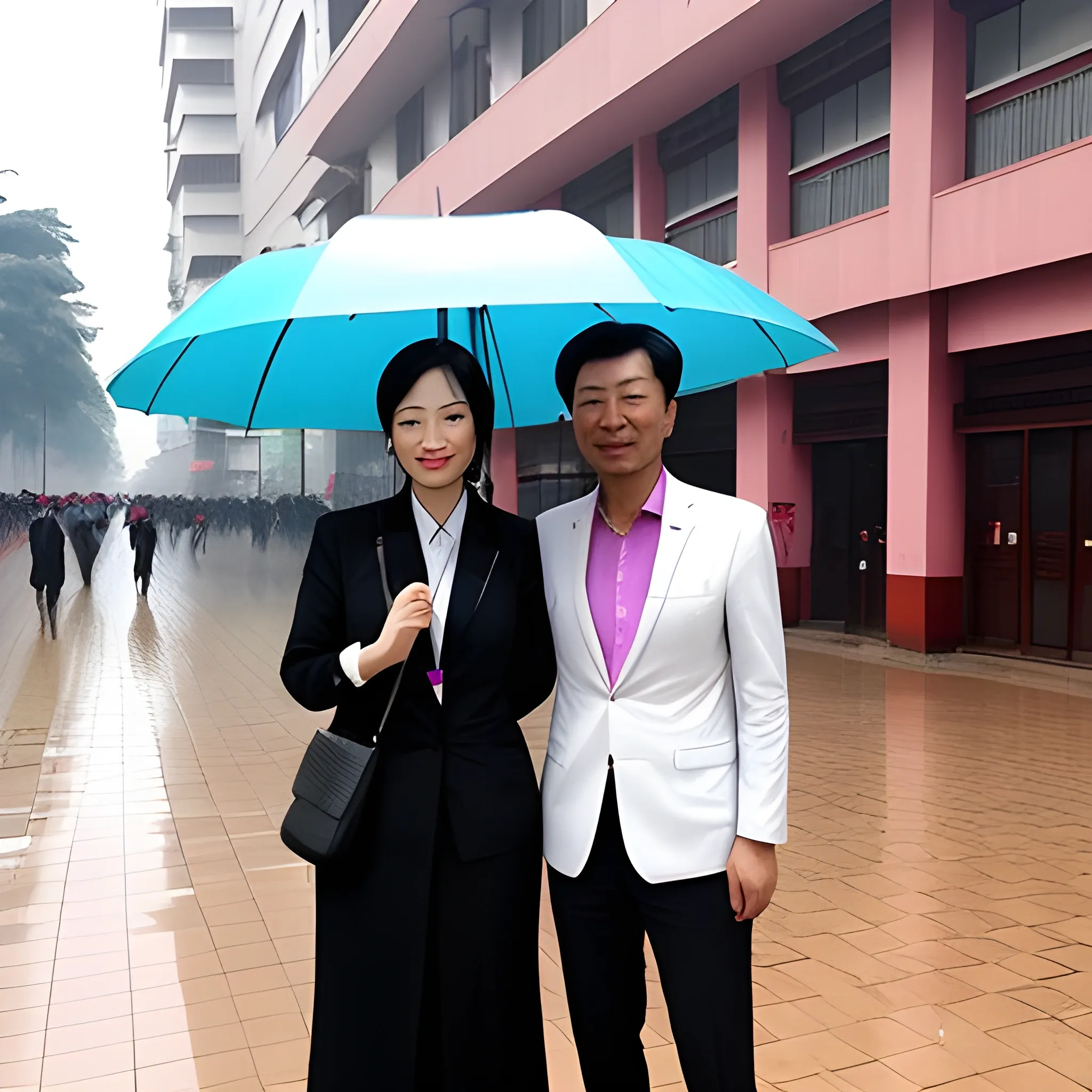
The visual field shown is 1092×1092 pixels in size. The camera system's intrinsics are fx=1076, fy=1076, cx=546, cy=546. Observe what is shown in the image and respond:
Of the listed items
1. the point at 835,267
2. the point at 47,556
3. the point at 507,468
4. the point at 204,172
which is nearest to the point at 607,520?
the point at 835,267

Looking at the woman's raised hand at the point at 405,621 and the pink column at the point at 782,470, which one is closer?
the woman's raised hand at the point at 405,621

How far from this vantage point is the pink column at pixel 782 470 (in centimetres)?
1390

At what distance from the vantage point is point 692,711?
→ 2168 millimetres

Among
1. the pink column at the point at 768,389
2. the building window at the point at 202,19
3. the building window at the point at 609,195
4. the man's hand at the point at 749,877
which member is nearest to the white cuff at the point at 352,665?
the man's hand at the point at 749,877

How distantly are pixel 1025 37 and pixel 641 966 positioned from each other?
11258 mm

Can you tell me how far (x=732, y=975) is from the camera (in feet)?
6.99

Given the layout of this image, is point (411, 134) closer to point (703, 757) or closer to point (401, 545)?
point (401, 545)

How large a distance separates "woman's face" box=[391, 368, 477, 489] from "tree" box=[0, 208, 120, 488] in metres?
11.1

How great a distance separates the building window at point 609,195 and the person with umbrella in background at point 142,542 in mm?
7993

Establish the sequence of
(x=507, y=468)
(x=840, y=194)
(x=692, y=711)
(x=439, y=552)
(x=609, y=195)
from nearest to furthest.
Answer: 1. (x=692, y=711)
2. (x=439, y=552)
3. (x=840, y=194)
4. (x=609, y=195)
5. (x=507, y=468)

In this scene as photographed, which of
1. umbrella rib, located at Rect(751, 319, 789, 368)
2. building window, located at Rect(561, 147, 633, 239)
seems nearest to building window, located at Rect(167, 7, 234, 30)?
building window, located at Rect(561, 147, 633, 239)

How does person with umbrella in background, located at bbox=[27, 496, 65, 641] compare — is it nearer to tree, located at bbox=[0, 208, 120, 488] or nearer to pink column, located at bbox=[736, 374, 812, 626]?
tree, located at bbox=[0, 208, 120, 488]

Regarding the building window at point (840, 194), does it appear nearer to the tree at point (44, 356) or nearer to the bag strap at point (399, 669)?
the tree at point (44, 356)

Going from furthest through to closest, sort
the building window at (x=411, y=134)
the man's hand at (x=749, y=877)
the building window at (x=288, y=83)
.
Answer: the building window at (x=411, y=134), the building window at (x=288, y=83), the man's hand at (x=749, y=877)
